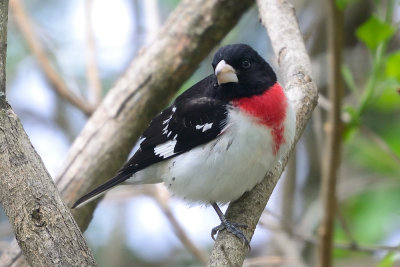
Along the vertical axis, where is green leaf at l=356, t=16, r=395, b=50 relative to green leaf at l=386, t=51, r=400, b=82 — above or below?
above

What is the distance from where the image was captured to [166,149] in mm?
2473

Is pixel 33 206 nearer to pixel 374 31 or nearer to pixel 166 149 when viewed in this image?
pixel 166 149

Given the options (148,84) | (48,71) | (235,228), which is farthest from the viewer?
(48,71)

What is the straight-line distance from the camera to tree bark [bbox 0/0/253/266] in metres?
2.87

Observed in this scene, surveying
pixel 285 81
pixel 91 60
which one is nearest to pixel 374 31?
pixel 285 81

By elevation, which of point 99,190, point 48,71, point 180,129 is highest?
point 48,71

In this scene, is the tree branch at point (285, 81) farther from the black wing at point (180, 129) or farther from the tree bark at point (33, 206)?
the tree bark at point (33, 206)

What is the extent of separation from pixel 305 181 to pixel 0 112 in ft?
9.34

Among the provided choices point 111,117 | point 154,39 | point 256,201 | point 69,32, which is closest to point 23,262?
point 111,117

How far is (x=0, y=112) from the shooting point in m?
1.67

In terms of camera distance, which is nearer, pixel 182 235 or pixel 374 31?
pixel 374 31

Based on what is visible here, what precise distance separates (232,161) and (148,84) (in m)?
0.88

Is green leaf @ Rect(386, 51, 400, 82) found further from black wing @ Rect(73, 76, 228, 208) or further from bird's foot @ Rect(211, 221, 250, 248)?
bird's foot @ Rect(211, 221, 250, 248)

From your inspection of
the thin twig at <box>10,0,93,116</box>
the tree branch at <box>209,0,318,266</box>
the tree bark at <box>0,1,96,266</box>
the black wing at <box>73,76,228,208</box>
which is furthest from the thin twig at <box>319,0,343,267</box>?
the thin twig at <box>10,0,93,116</box>
